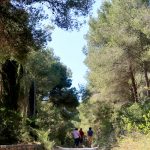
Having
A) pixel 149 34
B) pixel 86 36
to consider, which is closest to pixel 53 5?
pixel 149 34

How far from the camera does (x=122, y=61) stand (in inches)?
1357

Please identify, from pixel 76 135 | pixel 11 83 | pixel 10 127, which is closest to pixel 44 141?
pixel 10 127

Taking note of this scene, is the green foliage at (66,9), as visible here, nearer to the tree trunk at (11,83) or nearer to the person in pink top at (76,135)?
the tree trunk at (11,83)

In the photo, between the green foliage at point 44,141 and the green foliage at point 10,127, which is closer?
the green foliage at point 10,127

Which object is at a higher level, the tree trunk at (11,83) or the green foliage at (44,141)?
the tree trunk at (11,83)

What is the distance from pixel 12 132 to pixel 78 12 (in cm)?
649

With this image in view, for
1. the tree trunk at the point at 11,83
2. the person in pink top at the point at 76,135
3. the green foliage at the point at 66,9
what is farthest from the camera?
the person in pink top at the point at 76,135

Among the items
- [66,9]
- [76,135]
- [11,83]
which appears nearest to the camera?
[66,9]

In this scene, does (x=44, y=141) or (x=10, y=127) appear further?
(x=44, y=141)

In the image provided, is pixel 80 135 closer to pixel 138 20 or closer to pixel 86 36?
pixel 138 20

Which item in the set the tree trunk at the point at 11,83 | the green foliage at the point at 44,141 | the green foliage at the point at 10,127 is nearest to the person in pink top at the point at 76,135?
the tree trunk at the point at 11,83

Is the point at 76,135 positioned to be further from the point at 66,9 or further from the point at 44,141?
the point at 66,9

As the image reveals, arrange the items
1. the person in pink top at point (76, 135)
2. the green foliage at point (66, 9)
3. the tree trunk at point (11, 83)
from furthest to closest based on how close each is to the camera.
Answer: the person in pink top at point (76, 135) → the tree trunk at point (11, 83) → the green foliage at point (66, 9)

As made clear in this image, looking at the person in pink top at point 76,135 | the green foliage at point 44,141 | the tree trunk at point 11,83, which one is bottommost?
the green foliage at point 44,141
